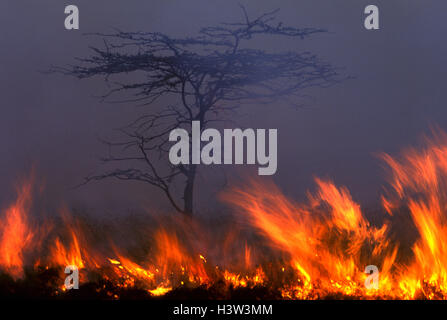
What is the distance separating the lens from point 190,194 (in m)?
12.2

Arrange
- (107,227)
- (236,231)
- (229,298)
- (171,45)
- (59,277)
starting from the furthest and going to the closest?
(171,45) < (107,227) < (236,231) < (59,277) < (229,298)

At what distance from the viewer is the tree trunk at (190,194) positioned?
39.8 ft

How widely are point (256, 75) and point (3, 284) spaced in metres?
6.49

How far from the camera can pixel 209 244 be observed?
9633mm

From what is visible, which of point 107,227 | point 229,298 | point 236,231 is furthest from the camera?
point 107,227

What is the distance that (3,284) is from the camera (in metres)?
9.17

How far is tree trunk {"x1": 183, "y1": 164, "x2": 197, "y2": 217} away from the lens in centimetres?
1214
